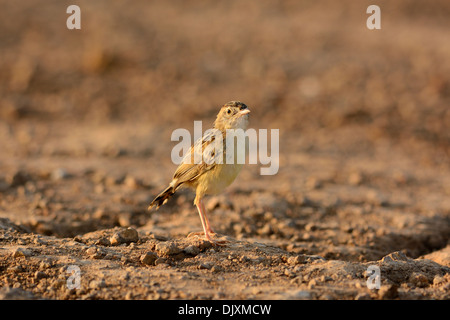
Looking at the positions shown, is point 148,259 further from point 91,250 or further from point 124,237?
point 124,237

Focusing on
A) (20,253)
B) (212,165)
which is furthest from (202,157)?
(20,253)

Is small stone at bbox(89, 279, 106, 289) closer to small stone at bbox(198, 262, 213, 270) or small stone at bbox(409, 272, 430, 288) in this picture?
small stone at bbox(198, 262, 213, 270)

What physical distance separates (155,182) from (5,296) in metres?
5.45

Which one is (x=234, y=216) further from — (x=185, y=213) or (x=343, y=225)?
(x=343, y=225)

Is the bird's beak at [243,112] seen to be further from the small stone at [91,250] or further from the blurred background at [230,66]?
the blurred background at [230,66]

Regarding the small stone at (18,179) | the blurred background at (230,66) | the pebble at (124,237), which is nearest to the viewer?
the pebble at (124,237)

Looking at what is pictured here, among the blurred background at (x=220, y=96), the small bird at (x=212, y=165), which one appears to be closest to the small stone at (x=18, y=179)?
the blurred background at (x=220, y=96)

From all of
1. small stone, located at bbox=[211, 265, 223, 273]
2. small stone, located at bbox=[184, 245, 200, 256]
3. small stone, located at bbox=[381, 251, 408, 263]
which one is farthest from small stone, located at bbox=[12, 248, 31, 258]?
small stone, located at bbox=[381, 251, 408, 263]

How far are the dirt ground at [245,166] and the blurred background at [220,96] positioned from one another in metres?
0.06

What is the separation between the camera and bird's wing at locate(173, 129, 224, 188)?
7.28 meters

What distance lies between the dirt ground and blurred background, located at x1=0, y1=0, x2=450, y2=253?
6 cm

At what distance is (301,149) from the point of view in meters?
13.5

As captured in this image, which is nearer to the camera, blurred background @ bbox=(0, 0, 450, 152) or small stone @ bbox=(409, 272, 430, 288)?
small stone @ bbox=(409, 272, 430, 288)

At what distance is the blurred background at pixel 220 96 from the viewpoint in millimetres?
10945
